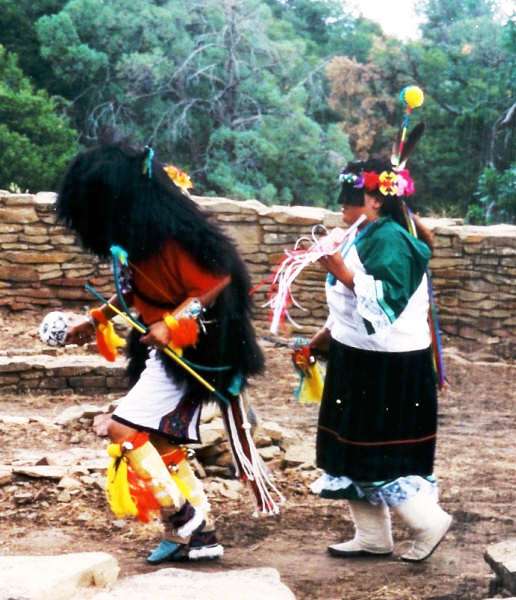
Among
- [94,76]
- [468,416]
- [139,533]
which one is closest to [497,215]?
[94,76]

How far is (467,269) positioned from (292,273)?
6.63m

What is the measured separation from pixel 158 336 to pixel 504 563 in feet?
4.66

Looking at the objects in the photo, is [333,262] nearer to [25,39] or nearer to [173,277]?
[173,277]

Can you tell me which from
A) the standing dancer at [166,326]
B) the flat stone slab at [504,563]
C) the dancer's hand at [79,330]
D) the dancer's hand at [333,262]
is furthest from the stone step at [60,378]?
the flat stone slab at [504,563]

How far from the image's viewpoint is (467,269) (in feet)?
36.2

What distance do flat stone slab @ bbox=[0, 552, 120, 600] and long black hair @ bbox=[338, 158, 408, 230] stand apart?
170 centimetres

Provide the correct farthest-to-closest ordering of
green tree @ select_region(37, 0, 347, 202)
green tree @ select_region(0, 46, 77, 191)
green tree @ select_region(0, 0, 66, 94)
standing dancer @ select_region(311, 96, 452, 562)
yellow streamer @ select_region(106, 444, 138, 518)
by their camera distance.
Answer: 1. green tree @ select_region(0, 0, 66, 94)
2. green tree @ select_region(37, 0, 347, 202)
3. green tree @ select_region(0, 46, 77, 191)
4. standing dancer @ select_region(311, 96, 452, 562)
5. yellow streamer @ select_region(106, 444, 138, 518)

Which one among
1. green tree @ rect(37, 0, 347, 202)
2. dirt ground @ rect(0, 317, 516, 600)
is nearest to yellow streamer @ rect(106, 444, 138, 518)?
dirt ground @ rect(0, 317, 516, 600)

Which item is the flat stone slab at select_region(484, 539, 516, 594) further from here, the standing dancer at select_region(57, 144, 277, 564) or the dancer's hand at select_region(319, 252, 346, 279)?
the dancer's hand at select_region(319, 252, 346, 279)

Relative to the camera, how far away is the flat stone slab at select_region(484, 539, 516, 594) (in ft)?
12.8

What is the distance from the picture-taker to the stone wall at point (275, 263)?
10.9 meters

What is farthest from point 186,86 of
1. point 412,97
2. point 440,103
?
point 412,97

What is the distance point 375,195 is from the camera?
4664 mm

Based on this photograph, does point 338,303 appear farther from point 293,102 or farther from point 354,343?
point 293,102
